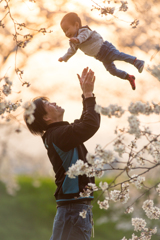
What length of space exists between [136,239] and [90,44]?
4.46 feet

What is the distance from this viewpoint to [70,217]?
1391 millimetres

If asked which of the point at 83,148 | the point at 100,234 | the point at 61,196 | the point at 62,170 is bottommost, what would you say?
the point at 61,196

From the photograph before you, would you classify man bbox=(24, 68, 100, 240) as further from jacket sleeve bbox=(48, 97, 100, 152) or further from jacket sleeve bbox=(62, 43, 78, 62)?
jacket sleeve bbox=(62, 43, 78, 62)

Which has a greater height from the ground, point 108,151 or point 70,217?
point 108,151

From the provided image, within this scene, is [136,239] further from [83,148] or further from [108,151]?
[108,151]

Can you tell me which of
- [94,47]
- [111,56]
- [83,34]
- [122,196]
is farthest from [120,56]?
[122,196]

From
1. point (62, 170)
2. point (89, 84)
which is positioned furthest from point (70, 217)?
point (89, 84)

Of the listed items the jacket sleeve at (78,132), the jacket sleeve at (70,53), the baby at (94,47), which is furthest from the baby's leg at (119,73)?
the jacket sleeve at (78,132)

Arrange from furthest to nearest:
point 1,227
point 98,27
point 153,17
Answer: point 1,227 < point 98,27 < point 153,17

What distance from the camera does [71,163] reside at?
1479 millimetres

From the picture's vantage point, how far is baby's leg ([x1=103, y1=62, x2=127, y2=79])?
1.87 metres

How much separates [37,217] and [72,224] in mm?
9925

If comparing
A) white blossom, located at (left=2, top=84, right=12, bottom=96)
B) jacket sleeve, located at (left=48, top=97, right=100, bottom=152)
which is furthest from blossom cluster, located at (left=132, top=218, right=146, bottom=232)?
white blossom, located at (left=2, top=84, right=12, bottom=96)

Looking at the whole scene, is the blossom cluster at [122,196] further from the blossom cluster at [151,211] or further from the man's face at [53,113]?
the man's face at [53,113]
